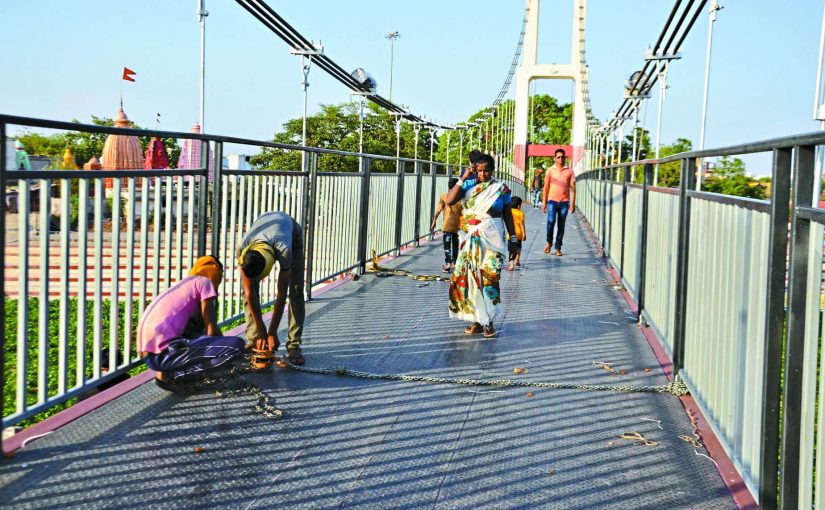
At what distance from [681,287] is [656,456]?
1316 millimetres

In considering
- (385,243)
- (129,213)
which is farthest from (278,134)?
(129,213)

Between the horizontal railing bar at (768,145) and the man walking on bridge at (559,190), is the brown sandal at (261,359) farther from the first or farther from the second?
the man walking on bridge at (559,190)

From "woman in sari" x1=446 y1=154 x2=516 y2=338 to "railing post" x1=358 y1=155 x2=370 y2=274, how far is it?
3007mm

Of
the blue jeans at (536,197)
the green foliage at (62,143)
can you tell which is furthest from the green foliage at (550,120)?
the blue jeans at (536,197)

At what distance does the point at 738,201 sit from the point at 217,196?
310 centimetres

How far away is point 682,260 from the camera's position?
188 inches

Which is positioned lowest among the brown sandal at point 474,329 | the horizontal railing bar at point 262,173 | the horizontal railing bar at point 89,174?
the brown sandal at point 474,329

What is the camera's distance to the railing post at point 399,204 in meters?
12.0

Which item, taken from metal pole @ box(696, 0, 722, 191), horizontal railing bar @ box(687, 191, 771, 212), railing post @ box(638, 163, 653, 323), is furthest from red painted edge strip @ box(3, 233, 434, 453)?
metal pole @ box(696, 0, 722, 191)

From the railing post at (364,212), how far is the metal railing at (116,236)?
1331mm

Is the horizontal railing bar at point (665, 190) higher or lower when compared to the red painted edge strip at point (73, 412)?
higher

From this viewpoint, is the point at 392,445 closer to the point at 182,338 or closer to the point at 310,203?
the point at 182,338

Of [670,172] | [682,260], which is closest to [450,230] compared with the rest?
[682,260]

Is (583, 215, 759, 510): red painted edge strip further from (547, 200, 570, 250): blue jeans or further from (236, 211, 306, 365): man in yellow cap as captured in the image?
(547, 200, 570, 250): blue jeans
